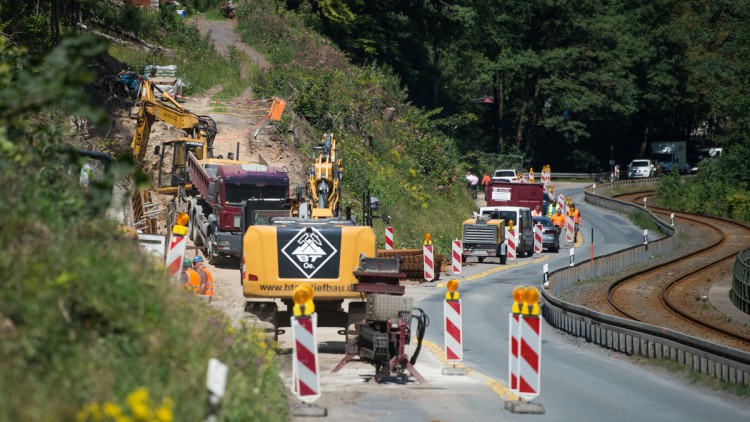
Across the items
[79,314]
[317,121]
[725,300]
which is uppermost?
[317,121]

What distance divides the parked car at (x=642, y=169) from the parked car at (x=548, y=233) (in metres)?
46.1

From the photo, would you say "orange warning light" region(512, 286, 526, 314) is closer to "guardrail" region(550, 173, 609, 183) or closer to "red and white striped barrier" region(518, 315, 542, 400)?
"red and white striped barrier" region(518, 315, 542, 400)

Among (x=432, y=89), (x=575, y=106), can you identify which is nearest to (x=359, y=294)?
(x=432, y=89)

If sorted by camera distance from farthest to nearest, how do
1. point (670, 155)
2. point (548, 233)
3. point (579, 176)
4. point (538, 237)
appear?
point (670, 155)
point (579, 176)
point (548, 233)
point (538, 237)

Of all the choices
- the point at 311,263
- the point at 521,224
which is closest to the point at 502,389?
the point at 311,263

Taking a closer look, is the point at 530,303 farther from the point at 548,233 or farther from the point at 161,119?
the point at 548,233

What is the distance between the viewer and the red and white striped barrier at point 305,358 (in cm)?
1297

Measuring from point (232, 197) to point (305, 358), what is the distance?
1991cm

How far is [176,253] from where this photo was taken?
16.6 meters

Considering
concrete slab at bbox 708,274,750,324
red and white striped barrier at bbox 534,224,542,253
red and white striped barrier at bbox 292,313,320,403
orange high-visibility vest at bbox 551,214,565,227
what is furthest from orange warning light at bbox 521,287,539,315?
orange high-visibility vest at bbox 551,214,565,227

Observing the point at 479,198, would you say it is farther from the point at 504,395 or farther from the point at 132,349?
the point at 132,349

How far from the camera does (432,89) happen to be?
7912 cm

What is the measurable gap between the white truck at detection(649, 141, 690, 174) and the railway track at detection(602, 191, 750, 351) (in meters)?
43.2

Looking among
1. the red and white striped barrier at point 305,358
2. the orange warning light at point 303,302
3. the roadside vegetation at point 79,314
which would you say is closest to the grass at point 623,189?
the orange warning light at point 303,302
